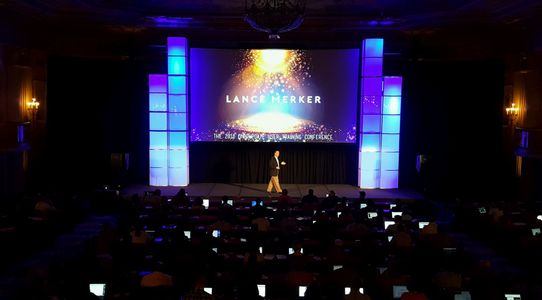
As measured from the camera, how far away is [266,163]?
73.2ft

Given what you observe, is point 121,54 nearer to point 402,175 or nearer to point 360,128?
point 360,128

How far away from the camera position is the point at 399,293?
8.28 m

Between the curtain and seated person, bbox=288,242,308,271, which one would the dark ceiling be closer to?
the curtain

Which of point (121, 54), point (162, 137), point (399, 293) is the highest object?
point (121, 54)

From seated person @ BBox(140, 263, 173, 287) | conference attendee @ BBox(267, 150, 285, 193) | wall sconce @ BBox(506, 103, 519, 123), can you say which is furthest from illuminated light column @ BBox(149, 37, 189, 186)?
seated person @ BBox(140, 263, 173, 287)

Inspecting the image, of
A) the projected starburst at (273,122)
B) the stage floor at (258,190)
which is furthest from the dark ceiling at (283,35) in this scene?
the stage floor at (258,190)

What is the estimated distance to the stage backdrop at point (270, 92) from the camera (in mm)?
21359

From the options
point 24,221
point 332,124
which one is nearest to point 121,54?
point 332,124

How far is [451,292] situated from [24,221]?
8.98 metres

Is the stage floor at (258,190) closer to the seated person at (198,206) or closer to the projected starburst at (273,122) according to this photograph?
the projected starburst at (273,122)

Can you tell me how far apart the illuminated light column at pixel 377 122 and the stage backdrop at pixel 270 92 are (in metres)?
0.44

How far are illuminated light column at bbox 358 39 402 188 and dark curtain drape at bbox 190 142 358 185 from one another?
0.78 m

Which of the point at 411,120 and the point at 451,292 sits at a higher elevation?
the point at 411,120

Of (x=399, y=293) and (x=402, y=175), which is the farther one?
(x=402, y=175)
